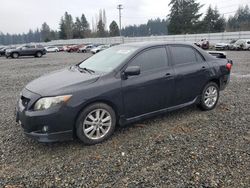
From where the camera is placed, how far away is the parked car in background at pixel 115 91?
3410 mm

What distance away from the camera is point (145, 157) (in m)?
3.37

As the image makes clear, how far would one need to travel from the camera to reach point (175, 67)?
4.57m

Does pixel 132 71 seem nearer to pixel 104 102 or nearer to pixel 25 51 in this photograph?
pixel 104 102

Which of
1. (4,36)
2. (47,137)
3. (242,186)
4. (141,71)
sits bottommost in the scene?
(242,186)

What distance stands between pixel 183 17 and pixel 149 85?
217 ft

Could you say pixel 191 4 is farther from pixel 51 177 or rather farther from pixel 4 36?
pixel 4 36

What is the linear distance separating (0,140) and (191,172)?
316 centimetres

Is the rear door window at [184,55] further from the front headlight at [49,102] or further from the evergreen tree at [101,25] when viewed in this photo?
the evergreen tree at [101,25]

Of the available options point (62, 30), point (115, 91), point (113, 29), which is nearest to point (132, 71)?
point (115, 91)

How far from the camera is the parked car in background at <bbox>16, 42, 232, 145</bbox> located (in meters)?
3.41

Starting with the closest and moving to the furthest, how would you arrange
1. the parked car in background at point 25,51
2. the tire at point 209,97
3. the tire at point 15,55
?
the tire at point 209,97, the parked car in background at point 25,51, the tire at point 15,55

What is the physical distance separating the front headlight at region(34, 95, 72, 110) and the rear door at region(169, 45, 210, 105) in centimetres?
223

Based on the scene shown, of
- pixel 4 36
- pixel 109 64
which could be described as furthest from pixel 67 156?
pixel 4 36

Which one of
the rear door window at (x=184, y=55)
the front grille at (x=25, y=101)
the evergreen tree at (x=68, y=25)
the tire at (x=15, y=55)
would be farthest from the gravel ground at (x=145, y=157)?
the evergreen tree at (x=68, y=25)
